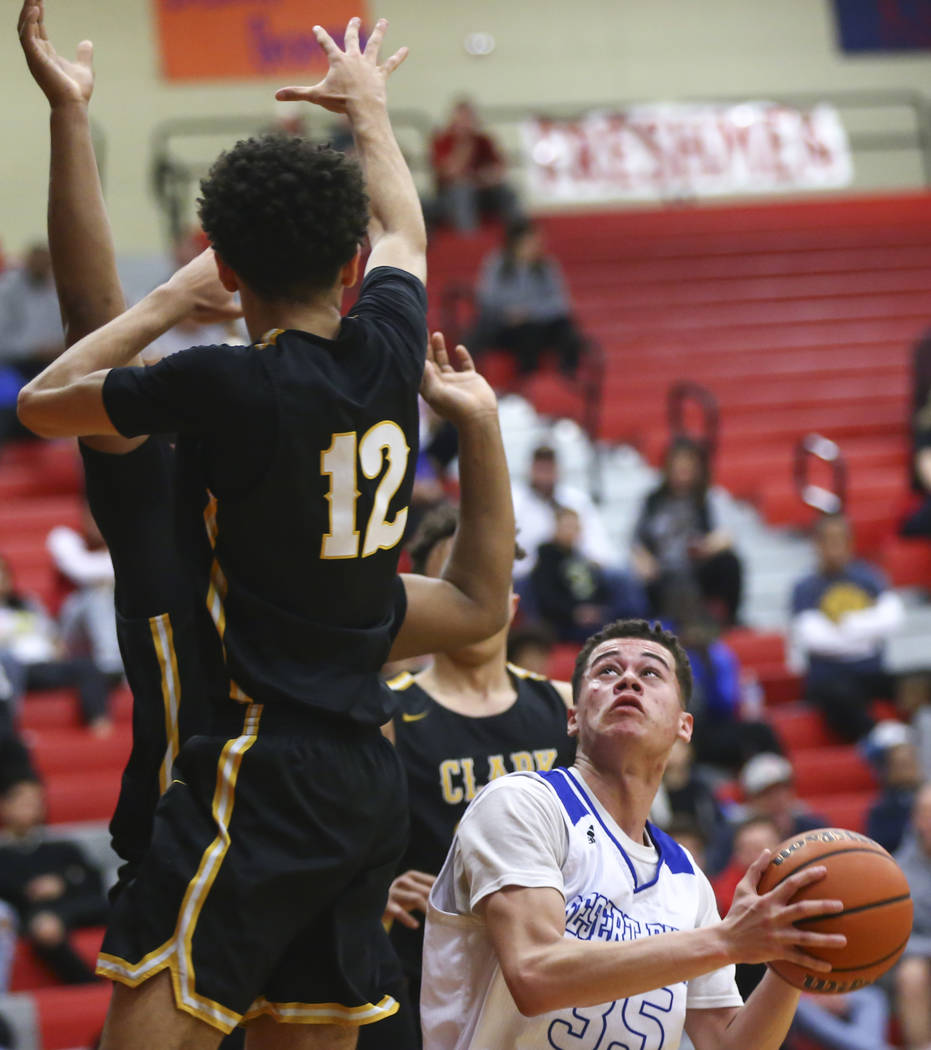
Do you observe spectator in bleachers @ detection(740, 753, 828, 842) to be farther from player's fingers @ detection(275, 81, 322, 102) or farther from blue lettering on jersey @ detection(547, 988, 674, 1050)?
player's fingers @ detection(275, 81, 322, 102)

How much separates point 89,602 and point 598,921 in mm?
7201

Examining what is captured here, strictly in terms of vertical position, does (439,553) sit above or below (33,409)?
below

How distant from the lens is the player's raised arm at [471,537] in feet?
10.2

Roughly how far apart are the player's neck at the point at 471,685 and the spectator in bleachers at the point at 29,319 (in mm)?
8733

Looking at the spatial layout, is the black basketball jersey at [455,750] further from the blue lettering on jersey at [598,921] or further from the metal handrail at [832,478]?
the metal handrail at [832,478]

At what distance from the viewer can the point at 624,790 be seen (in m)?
3.34

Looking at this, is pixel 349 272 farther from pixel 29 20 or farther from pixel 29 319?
pixel 29 319

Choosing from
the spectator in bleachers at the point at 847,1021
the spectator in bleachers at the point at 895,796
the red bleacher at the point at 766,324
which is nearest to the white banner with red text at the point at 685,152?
the red bleacher at the point at 766,324

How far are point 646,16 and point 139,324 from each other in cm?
1758

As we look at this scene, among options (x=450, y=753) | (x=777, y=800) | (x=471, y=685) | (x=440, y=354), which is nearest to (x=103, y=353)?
(x=440, y=354)

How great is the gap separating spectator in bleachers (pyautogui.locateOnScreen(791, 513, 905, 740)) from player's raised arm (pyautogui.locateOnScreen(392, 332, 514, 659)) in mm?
7491

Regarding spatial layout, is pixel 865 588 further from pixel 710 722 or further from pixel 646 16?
pixel 646 16

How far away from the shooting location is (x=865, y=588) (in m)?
10.6

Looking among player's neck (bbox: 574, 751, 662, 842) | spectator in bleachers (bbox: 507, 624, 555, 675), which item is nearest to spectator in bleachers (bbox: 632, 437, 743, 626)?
spectator in bleachers (bbox: 507, 624, 555, 675)
